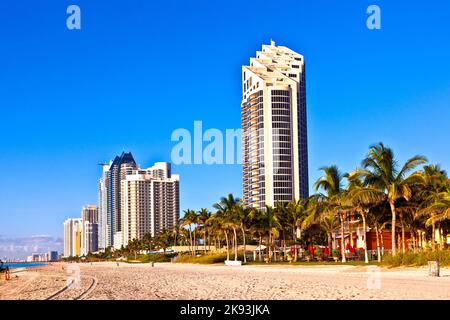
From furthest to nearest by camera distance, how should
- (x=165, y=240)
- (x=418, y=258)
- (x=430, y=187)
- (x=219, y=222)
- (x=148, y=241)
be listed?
(x=148, y=241) < (x=165, y=240) < (x=219, y=222) < (x=430, y=187) < (x=418, y=258)

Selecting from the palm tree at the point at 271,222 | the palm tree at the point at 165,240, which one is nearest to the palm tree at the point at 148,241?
the palm tree at the point at 165,240

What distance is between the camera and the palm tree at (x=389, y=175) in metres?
39.2

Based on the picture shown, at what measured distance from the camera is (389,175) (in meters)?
40.2

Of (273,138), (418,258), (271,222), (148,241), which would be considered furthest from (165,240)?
(418,258)

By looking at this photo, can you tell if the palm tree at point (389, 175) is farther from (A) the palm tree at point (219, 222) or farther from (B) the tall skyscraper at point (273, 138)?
(B) the tall skyscraper at point (273, 138)

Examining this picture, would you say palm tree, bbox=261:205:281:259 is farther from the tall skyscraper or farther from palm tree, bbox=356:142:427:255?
the tall skyscraper

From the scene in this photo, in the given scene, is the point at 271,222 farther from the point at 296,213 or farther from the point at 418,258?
the point at 418,258

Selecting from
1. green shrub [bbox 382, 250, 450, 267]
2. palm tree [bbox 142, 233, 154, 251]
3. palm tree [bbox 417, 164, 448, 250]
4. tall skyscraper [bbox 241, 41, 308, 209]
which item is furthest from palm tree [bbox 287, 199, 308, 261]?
palm tree [bbox 142, 233, 154, 251]

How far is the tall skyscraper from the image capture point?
144m

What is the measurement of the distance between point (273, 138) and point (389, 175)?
107 meters

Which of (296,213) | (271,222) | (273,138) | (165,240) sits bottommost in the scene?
(165,240)

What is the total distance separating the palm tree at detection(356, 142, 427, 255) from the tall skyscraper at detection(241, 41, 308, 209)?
99531mm
